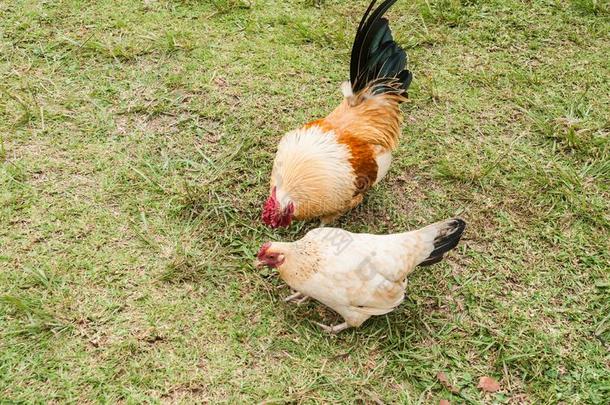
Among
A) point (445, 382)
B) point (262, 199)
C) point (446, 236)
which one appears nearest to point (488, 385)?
point (445, 382)

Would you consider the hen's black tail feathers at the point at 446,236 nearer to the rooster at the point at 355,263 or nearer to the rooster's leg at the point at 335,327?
the rooster at the point at 355,263

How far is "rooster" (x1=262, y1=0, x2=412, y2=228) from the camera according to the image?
3469 millimetres

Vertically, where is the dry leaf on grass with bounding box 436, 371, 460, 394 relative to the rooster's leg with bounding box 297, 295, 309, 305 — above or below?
→ below

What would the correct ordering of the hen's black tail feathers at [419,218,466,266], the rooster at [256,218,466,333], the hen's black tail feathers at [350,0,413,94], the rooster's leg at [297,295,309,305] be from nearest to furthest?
the rooster at [256,218,466,333] < the hen's black tail feathers at [419,218,466,266] < the rooster's leg at [297,295,309,305] < the hen's black tail feathers at [350,0,413,94]

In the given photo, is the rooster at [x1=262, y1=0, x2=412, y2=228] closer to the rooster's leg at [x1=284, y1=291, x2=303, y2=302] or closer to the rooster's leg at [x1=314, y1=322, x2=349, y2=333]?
the rooster's leg at [x1=284, y1=291, x2=303, y2=302]

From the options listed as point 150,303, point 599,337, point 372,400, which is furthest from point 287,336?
point 599,337

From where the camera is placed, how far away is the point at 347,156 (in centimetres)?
357

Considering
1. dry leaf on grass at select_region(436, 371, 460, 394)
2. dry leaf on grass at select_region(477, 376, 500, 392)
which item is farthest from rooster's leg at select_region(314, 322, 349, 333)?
dry leaf on grass at select_region(477, 376, 500, 392)

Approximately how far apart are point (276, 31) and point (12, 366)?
3583 millimetres

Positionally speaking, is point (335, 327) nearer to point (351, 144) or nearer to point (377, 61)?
point (351, 144)

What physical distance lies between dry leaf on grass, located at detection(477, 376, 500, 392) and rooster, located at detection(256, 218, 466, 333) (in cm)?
65

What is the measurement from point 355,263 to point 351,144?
896mm

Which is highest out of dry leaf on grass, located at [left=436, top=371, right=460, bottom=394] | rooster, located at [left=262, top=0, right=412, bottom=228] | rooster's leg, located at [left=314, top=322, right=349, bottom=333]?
rooster, located at [left=262, top=0, right=412, bottom=228]

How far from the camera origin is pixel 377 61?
3.69m
